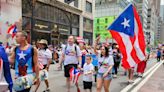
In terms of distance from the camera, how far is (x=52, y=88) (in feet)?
32.1

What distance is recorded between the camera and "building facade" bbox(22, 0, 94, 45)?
2720 cm

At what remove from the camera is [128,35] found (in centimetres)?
1002

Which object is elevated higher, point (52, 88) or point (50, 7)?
point (50, 7)

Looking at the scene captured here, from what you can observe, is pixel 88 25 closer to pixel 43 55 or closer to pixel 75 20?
pixel 75 20

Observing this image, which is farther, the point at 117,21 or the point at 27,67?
the point at 117,21

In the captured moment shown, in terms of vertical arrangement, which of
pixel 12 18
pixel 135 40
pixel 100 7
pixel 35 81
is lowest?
pixel 35 81

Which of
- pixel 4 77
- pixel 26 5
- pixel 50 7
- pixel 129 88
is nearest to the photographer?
pixel 4 77

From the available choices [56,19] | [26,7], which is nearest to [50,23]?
[56,19]

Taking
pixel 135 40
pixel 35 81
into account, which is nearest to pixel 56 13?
pixel 135 40

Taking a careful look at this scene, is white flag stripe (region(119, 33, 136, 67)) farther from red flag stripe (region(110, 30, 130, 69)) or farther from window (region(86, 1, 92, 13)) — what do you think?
window (region(86, 1, 92, 13))

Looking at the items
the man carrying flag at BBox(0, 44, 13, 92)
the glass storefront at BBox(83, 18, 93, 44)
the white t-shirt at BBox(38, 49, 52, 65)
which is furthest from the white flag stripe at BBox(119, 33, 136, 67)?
the glass storefront at BBox(83, 18, 93, 44)

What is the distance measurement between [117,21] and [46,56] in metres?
2.61

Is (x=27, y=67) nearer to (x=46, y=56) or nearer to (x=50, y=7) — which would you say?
(x=46, y=56)

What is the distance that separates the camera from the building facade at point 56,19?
2720 centimetres
